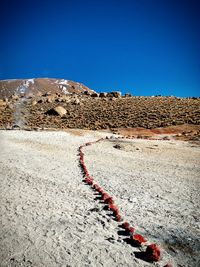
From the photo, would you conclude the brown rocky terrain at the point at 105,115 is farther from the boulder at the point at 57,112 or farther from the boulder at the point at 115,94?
the boulder at the point at 115,94

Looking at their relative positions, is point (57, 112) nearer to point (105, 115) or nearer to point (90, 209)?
point (105, 115)

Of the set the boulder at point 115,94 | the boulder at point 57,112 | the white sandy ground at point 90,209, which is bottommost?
the white sandy ground at point 90,209

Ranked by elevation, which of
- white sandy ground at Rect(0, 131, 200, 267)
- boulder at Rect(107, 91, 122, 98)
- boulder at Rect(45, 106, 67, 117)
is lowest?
white sandy ground at Rect(0, 131, 200, 267)

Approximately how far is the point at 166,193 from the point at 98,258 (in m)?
6.52

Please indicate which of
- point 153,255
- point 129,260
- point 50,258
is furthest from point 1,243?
point 153,255

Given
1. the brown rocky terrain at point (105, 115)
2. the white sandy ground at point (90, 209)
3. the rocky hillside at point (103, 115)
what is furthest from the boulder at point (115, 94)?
the white sandy ground at point (90, 209)

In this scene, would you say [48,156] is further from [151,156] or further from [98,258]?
[98,258]

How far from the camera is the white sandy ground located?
725 cm

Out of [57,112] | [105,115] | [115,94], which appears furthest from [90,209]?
[115,94]

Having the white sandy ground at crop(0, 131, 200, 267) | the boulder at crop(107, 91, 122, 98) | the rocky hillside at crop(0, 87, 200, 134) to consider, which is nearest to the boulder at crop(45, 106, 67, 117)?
the rocky hillside at crop(0, 87, 200, 134)

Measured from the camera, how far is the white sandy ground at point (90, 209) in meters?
7.25

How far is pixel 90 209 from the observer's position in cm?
1030

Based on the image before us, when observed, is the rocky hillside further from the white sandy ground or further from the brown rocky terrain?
the white sandy ground

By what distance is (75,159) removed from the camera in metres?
19.7
